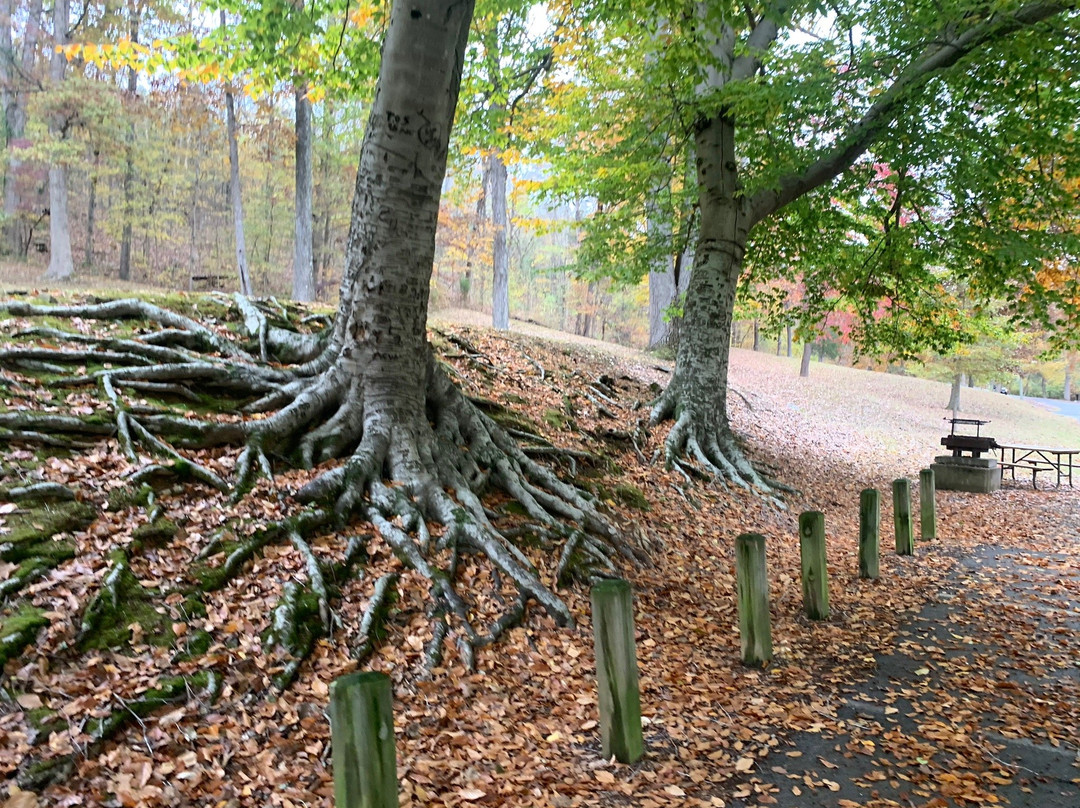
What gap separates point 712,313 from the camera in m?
10.9

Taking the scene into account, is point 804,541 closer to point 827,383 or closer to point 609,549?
point 609,549

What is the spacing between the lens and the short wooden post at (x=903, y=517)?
26.5 feet

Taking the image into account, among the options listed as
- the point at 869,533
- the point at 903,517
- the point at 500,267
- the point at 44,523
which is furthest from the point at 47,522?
the point at 500,267

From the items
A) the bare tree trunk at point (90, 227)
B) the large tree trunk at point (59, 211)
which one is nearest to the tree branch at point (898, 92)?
the large tree trunk at point (59, 211)

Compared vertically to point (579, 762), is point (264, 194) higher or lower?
higher

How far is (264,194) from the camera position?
28438mm

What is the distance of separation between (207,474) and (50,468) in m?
1.02

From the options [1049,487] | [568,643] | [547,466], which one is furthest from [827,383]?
[568,643]

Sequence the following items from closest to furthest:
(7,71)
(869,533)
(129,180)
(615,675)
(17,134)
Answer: (615,675) < (869,533) < (7,71) < (17,134) < (129,180)

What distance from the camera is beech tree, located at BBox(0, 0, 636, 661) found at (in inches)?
216

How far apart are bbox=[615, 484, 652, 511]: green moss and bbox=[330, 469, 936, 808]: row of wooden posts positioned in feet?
8.04

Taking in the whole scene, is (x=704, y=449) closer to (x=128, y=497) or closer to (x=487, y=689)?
(x=487, y=689)

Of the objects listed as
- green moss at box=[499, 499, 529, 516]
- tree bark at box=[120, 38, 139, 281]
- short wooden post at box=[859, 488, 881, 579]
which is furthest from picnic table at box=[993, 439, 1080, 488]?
tree bark at box=[120, 38, 139, 281]

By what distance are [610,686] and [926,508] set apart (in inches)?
288
